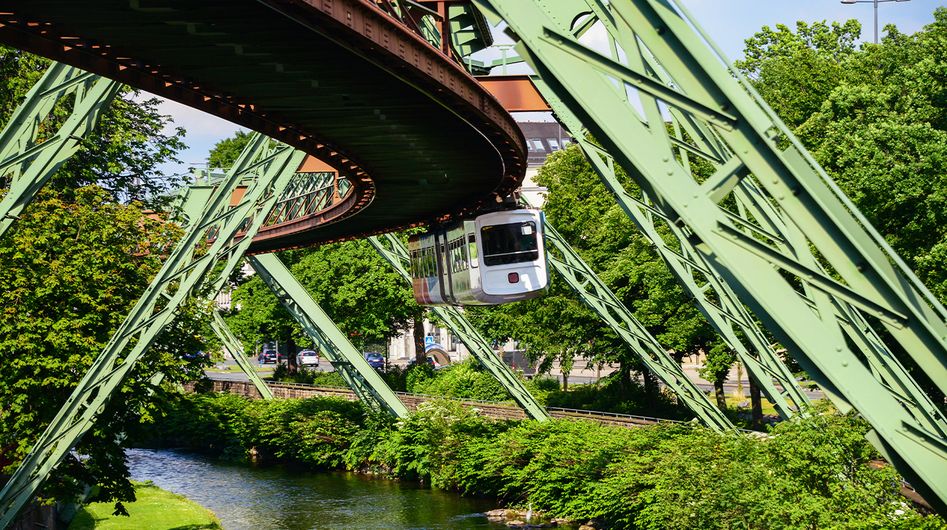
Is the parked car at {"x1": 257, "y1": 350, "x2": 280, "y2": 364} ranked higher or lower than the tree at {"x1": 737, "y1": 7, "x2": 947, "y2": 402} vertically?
higher

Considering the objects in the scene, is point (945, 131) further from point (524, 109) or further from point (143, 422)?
point (143, 422)

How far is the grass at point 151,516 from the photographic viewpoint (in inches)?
1052

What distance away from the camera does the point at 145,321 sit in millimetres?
21672

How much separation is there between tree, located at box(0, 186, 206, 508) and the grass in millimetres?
3553

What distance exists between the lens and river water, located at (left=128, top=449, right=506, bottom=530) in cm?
3067

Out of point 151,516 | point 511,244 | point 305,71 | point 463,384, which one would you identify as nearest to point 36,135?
point 305,71

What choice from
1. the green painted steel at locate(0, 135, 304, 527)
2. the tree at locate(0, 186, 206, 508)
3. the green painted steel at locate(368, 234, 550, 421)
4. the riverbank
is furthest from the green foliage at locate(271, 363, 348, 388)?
the tree at locate(0, 186, 206, 508)

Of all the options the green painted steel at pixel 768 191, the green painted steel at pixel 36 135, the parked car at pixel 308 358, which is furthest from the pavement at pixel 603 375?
the green painted steel at pixel 768 191

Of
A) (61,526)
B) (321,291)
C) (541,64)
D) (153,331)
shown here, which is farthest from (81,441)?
(321,291)

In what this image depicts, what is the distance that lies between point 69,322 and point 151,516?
8483mm

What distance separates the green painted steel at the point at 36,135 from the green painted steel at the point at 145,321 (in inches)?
226

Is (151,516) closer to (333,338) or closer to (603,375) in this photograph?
(333,338)

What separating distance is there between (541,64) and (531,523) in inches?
980

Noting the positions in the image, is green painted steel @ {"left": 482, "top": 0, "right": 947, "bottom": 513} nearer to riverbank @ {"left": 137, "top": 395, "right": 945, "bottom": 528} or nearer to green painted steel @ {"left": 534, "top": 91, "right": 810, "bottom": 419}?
riverbank @ {"left": 137, "top": 395, "right": 945, "bottom": 528}
